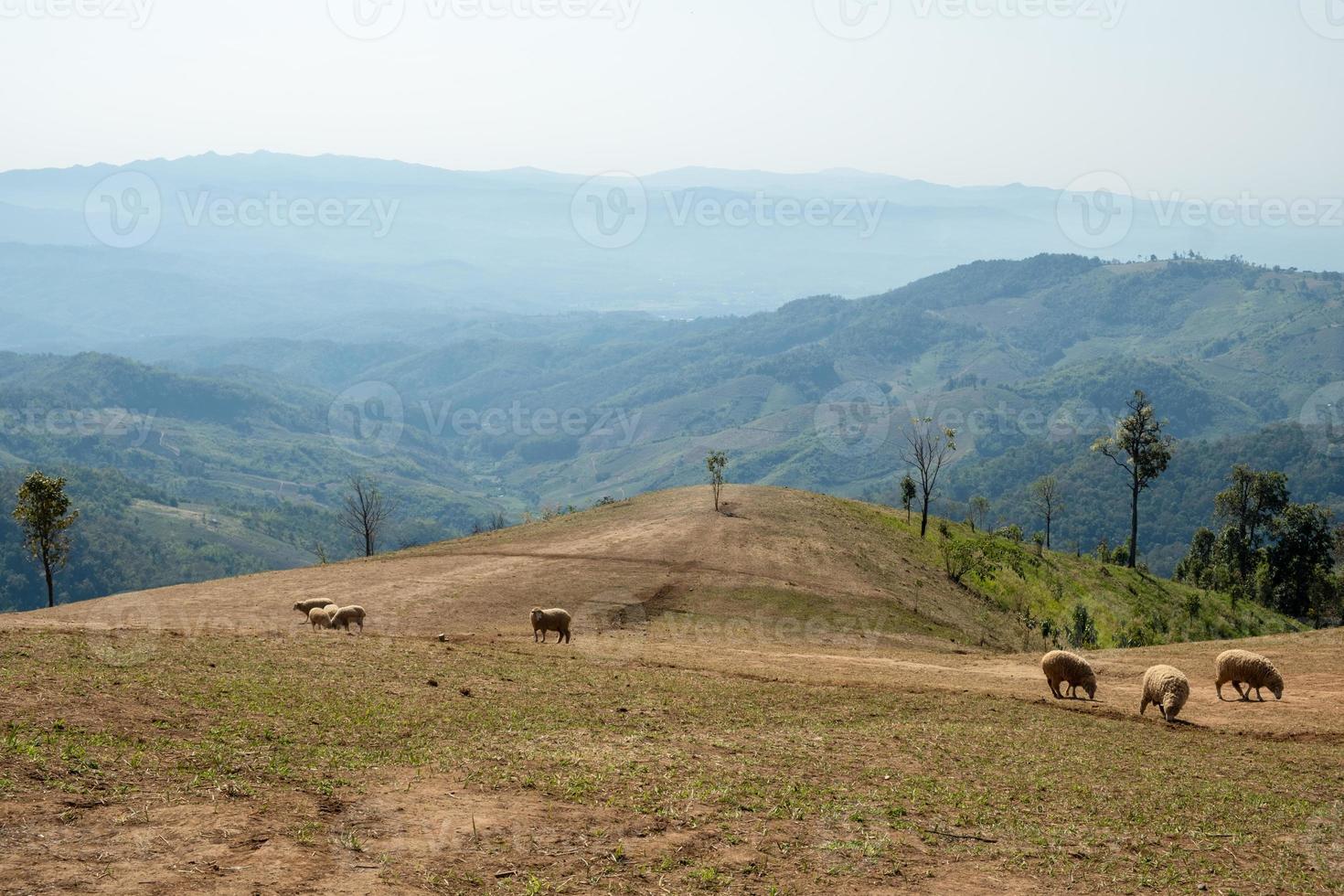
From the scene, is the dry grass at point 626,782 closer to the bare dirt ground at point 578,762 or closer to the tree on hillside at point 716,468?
the bare dirt ground at point 578,762

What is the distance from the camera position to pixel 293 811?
15328 mm

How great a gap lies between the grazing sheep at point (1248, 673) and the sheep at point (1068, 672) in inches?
164

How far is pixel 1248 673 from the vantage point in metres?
30.9

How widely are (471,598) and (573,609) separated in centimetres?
515

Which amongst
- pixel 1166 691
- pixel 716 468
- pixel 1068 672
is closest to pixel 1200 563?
pixel 716 468

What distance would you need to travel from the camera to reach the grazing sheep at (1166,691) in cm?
2770

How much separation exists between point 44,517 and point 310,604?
72.7ft

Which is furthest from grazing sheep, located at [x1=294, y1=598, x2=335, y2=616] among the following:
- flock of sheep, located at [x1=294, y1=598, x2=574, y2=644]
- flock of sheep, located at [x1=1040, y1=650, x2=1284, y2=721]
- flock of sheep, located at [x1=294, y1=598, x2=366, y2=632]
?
flock of sheep, located at [x1=1040, y1=650, x2=1284, y2=721]

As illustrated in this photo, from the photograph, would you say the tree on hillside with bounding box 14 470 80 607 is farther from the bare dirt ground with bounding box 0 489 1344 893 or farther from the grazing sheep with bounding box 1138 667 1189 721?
the grazing sheep with bounding box 1138 667 1189 721

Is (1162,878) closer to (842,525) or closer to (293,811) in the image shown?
(293,811)

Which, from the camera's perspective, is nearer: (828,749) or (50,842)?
(50,842)

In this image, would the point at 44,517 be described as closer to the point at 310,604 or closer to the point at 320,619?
the point at 310,604

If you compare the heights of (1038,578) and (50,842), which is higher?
(50,842)

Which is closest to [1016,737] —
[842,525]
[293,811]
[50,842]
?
[293,811]
